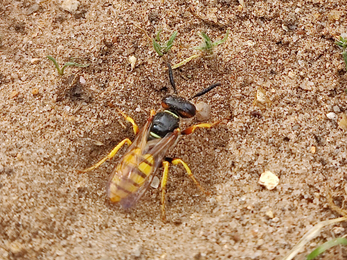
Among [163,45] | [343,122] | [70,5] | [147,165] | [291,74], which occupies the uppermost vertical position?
[70,5]

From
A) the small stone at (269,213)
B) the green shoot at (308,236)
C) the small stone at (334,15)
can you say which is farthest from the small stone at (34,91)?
the small stone at (334,15)

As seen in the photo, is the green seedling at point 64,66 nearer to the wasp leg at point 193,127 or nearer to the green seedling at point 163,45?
the green seedling at point 163,45

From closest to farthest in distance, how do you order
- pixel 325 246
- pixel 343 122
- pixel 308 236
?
pixel 325 246 → pixel 308 236 → pixel 343 122

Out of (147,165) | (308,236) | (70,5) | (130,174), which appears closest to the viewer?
(308,236)

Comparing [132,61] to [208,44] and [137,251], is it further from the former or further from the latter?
[137,251]

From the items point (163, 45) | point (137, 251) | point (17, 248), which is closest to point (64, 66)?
point (163, 45)

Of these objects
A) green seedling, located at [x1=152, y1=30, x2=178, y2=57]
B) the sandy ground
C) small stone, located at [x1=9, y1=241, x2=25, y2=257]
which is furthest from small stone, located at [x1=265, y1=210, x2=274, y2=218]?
small stone, located at [x1=9, y1=241, x2=25, y2=257]

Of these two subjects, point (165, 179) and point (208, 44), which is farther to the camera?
point (208, 44)
